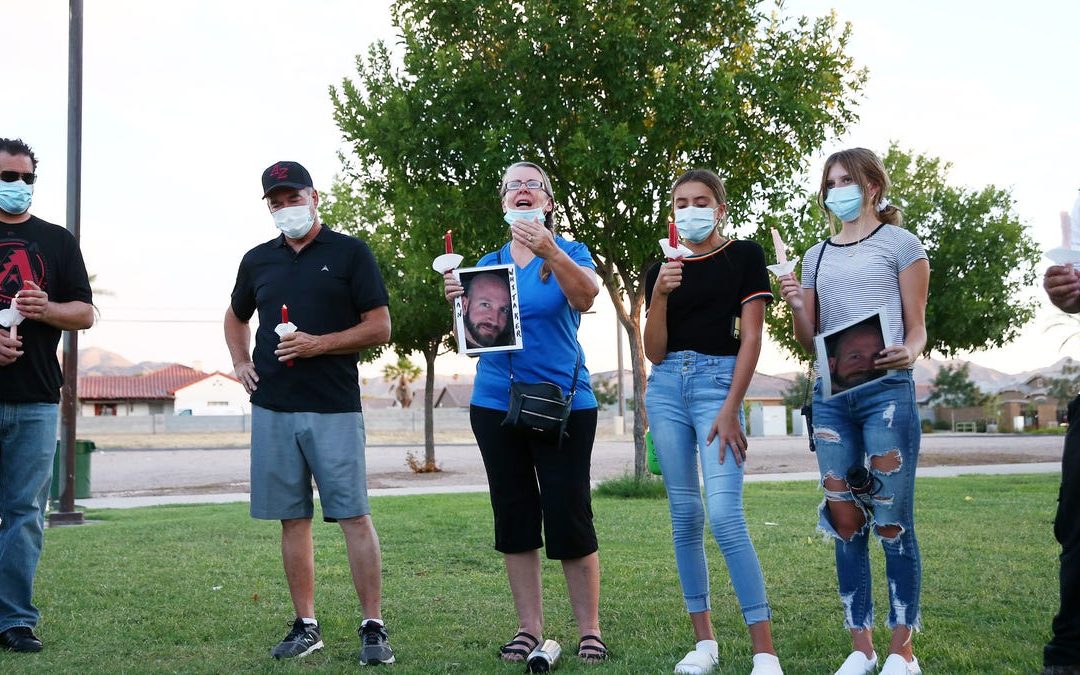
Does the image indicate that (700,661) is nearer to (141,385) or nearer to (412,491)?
(412,491)

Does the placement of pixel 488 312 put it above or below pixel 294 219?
below

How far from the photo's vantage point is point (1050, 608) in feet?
17.4

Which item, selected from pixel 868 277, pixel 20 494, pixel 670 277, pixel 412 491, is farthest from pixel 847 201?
pixel 412 491

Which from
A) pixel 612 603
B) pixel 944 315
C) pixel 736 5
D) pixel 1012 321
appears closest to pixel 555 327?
pixel 612 603

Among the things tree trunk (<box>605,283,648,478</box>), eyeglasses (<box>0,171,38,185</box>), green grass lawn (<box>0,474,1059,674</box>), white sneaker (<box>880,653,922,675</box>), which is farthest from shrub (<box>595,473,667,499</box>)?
eyeglasses (<box>0,171,38,185</box>)

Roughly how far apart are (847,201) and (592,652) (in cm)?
222

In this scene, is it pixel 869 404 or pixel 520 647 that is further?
pixel 520 647

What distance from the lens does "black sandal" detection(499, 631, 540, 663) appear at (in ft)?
14.6

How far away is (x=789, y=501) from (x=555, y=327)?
28.3 feet

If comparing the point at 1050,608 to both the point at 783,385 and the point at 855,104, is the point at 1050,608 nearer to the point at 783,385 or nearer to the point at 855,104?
the point at 855,104

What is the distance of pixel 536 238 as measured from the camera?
163 inches

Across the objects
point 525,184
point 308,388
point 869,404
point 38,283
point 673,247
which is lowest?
point 869,404

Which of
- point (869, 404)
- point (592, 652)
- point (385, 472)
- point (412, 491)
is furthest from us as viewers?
point (385, 472)

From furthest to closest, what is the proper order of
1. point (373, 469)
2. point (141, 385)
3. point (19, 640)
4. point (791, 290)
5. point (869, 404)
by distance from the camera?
1. point (141, 385)
2. point (373, 469)
3. point (19, 640)
4. point (791, 290)
5. point (869, 404)
